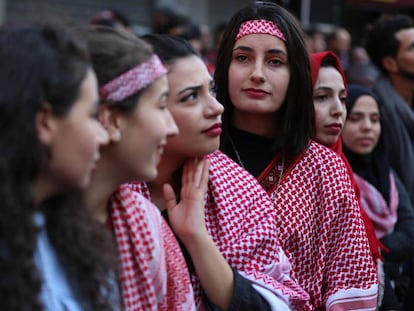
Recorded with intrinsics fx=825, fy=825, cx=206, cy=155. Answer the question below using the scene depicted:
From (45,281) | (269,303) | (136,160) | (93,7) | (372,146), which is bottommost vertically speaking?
(93,7)

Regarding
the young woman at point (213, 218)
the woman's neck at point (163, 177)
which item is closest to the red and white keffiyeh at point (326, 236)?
the young woman at point (213, 218)

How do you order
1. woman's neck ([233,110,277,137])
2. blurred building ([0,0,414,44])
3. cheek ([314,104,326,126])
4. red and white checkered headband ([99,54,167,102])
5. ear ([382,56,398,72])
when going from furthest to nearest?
1. blurred building ([0,0,414,44])
2. ear ([382,56,398,72])
3. cheek ([314,104,326,126])
4. woman's neck ([233,110,277,137])
5. red and white checkered headband ([99,54,167,102])

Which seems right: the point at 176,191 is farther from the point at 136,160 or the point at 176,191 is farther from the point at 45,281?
the point at 45,281

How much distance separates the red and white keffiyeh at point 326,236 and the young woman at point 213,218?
0.28m

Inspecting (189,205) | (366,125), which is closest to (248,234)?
(189,205)

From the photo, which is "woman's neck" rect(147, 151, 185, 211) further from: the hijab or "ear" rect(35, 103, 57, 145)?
the hijab

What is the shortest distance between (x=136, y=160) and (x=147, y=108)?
0.14m

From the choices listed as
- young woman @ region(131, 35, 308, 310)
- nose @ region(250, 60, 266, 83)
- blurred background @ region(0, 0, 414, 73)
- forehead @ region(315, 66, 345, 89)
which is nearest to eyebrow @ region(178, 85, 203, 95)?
young woman @ region(131, 35, 308, 310)

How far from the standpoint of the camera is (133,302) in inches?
87.7

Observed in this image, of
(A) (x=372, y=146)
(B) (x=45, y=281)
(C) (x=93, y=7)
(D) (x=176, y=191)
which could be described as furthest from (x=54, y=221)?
A: (C) (x=93, y=7)

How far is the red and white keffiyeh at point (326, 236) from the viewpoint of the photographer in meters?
3.01

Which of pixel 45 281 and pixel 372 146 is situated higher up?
pixel 45 281

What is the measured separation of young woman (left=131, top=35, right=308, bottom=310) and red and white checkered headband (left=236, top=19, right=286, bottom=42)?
515mm

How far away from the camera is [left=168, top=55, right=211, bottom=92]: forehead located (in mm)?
2545
